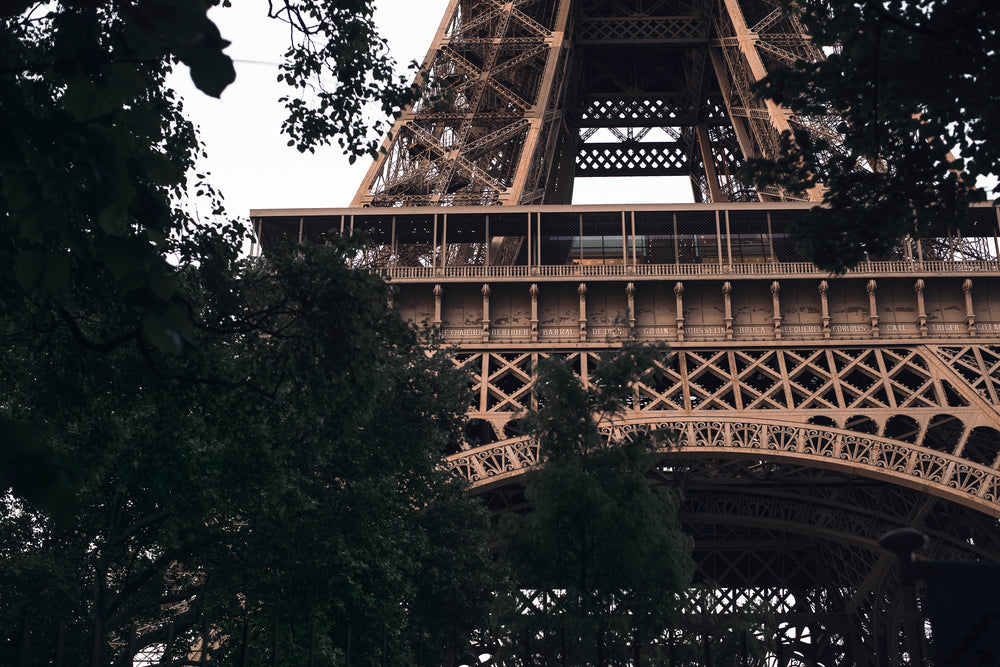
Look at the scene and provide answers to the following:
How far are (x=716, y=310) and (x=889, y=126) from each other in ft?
57.2

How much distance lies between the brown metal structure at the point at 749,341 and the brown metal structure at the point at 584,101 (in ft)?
7.57

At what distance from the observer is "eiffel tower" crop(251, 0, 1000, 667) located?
2428 centimetres

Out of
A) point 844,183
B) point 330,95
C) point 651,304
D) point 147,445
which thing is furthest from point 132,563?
point 651,304

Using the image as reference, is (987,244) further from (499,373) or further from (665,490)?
(665,490)

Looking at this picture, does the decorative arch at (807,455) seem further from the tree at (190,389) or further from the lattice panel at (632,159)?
the lattice panel at (632,159)

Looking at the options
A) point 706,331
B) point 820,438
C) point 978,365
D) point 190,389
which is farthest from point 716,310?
point 190,389

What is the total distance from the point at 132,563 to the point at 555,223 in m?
16.9

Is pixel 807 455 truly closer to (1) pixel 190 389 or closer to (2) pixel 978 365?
(2) pixel 978 365

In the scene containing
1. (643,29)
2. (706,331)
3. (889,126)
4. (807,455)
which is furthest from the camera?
(643,29)

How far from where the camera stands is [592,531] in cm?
1591

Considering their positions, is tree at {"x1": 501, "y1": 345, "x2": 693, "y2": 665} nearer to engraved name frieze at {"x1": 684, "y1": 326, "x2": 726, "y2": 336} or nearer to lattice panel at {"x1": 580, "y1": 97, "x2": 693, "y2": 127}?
engraved name frieze at {"x1": 684, "y1": 326, "x2": 726, "y2": 336}

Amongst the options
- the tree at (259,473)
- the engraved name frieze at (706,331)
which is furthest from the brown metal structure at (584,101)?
the tree at (259,473)

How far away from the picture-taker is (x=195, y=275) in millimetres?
11406

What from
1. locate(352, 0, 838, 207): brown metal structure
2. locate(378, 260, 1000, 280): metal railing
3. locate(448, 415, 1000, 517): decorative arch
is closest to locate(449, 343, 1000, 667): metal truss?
locate(448, 415, 1000, 517): decorative arch
